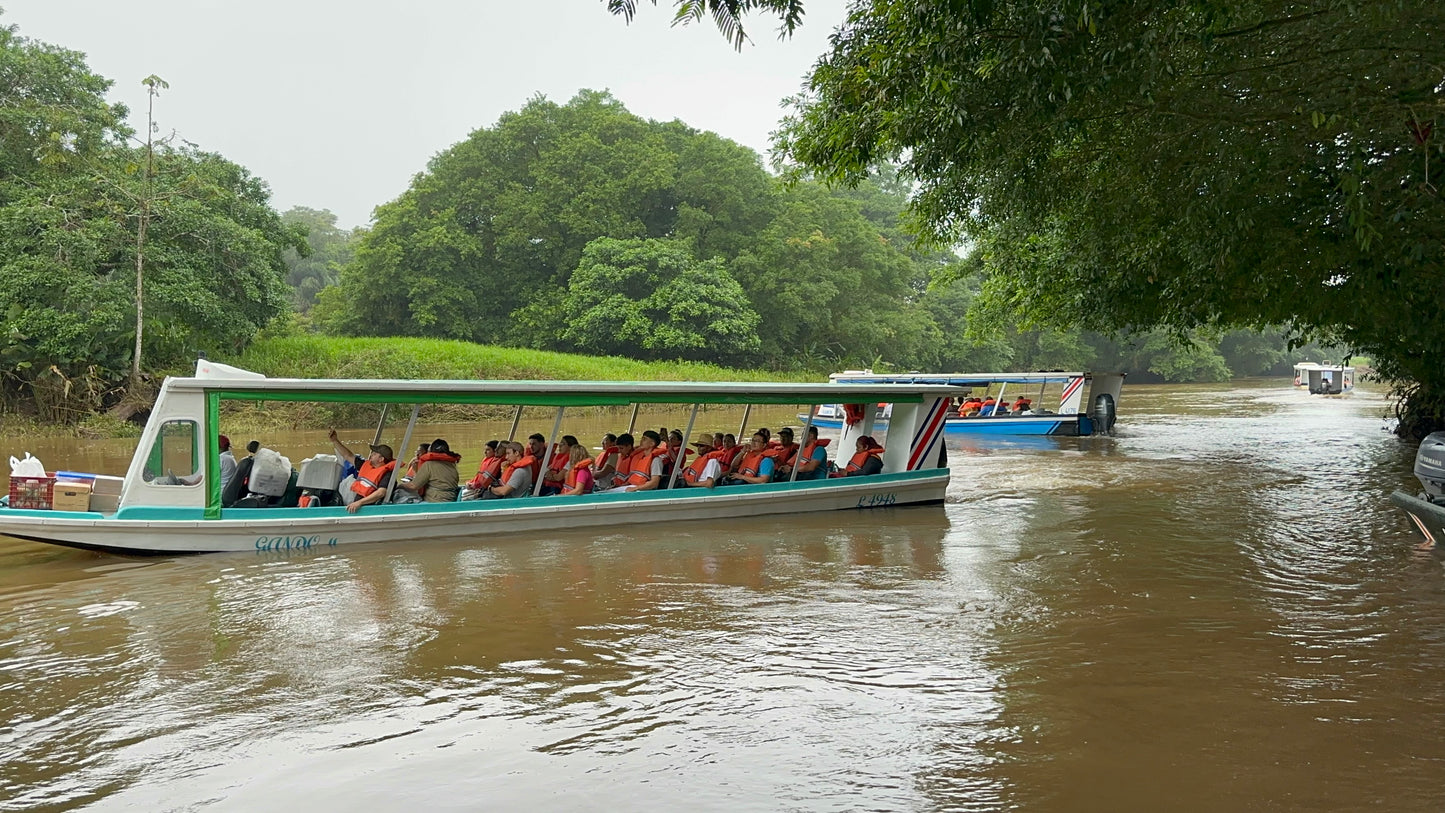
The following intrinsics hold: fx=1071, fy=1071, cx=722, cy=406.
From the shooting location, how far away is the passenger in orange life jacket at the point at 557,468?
1257cm

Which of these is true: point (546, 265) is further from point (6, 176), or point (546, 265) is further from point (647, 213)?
point (6, 176)

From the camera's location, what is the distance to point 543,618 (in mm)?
8406

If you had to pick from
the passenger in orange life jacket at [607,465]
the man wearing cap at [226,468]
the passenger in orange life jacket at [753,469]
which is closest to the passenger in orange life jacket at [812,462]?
the passenger in orange life jacket at [753,469]

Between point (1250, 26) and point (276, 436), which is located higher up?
point (1250, 26)

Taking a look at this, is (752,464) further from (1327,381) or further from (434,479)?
(1327,381)

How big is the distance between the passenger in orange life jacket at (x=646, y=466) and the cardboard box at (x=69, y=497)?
5537mm

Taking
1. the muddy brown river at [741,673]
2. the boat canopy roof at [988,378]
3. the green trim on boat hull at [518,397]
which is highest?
the boat canopy roof at [988,378]

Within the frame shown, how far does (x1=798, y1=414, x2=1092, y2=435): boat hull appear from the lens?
26.0 meters

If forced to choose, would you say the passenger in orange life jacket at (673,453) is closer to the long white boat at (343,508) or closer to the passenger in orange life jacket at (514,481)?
the long white boat at (343,508)

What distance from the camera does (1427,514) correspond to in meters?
10.4

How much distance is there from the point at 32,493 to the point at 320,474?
2561 mm

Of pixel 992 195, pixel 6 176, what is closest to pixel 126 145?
pixel 6 176

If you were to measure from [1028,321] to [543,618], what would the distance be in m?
14.4

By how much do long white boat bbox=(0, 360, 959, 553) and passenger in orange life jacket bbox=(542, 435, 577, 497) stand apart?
0.45m
